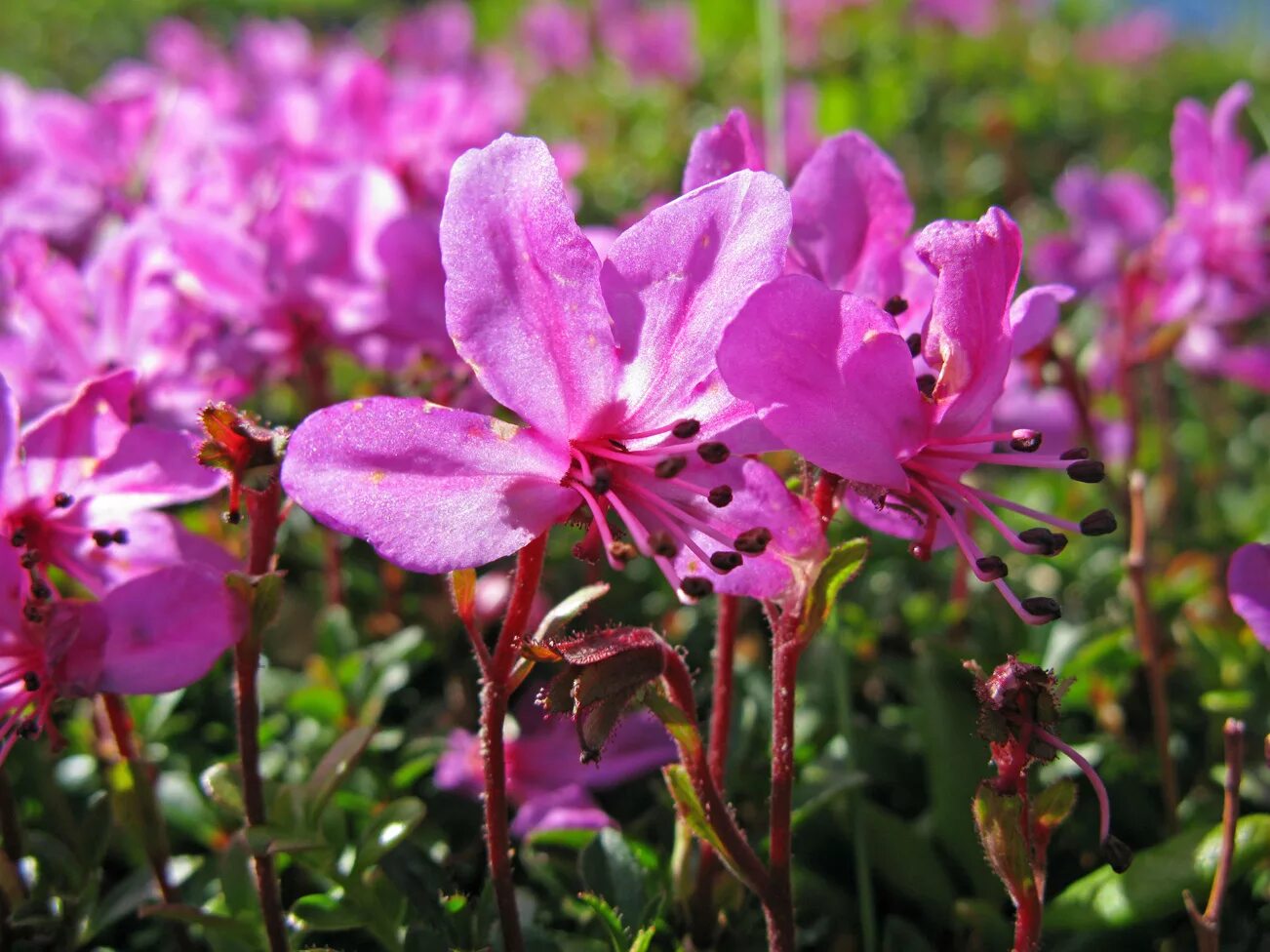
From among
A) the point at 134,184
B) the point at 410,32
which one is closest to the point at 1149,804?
the point at 134,184

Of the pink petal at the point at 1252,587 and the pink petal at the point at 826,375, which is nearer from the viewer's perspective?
the pink petal at the point at 826,375

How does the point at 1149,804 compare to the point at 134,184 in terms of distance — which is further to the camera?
the point at 134,184

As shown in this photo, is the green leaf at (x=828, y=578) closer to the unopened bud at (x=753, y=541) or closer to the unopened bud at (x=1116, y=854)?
the unopened bud at (x=753, y=541)

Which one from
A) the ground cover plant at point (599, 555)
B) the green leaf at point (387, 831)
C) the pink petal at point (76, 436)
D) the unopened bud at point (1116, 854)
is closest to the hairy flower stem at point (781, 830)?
the ground cover plant at point (599, 555)

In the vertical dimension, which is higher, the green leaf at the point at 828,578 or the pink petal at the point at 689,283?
the pink petal at the point at 689,283

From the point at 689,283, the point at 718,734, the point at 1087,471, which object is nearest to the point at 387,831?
the point at 718,734

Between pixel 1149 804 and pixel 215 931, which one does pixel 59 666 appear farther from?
pixel 1149 804

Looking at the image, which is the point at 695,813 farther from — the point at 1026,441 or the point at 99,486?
the point at 99,486
